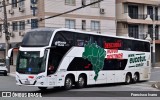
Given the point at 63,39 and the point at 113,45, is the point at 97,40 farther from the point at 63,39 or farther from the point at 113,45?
the point at 63,39

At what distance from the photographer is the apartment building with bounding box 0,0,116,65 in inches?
1834

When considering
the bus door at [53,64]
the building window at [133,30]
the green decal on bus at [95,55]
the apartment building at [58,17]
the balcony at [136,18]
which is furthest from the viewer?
the building window at [133,30]

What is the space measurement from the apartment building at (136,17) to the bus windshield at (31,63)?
36171 mm

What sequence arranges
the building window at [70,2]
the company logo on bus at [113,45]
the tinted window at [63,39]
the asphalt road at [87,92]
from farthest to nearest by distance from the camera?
the building window at [70,2]
the company logo on bus at [113,45]
the tinted window at [63,39]
the asphalt road at [87,92]

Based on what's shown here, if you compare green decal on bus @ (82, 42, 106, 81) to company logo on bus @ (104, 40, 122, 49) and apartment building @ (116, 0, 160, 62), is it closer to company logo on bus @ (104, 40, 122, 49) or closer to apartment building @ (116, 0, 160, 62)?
company logo on bus @ (104, 40, 122, 49)

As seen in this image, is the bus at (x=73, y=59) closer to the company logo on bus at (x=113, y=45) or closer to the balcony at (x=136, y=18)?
the company logo on bus at (x=113, y=45)

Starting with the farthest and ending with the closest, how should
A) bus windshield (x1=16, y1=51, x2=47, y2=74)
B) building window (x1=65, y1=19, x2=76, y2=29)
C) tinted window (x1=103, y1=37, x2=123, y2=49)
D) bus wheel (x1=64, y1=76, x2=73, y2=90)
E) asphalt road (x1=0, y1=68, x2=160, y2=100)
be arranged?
1. building window (x1=65, y1=19, x2=76, y2=29)
2. tinted window (x1=103, y1=37, x2=123, y2=49)
3. bus wheel (x1=64, y1=76, x2=73, y2=90)
4. bus windshield (x1=16, y1=51, x2=47, y2=74)
5. asphalt road (x1=0, y1=68, x2=160, y2=100)

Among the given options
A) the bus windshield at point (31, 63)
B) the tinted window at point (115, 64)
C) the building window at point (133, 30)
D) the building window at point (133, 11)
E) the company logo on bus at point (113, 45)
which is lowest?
the tinted window at point (115, 64)

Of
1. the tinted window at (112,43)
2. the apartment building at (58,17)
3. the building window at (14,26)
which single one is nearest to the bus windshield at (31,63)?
the tinted window at (112,43)

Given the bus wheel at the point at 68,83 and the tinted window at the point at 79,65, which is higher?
the tinted window at the point at 79,65

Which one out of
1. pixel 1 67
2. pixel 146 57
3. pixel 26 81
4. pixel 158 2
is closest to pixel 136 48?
pixel 146 57

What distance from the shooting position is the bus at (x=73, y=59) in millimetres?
20516

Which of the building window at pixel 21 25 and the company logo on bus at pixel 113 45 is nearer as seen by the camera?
the company logo on bus at pixel 113 45

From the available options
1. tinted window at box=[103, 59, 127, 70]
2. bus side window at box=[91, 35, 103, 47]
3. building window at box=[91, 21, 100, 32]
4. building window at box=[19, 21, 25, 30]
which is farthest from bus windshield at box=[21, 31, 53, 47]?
building window at box=[91, 21, 100, 32]
